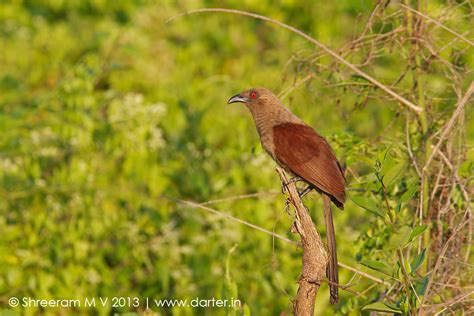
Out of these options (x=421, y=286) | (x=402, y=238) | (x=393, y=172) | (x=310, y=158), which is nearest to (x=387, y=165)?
(x=393, y=172)

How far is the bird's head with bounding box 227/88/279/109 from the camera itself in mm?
4402

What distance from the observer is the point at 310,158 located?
12.6ft

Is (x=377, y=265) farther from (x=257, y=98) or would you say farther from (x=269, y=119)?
(x=257, y=98)

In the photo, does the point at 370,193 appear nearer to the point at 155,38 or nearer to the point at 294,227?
the point at 294,227

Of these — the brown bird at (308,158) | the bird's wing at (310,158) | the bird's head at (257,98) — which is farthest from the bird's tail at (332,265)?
the bird's head at (257,98)

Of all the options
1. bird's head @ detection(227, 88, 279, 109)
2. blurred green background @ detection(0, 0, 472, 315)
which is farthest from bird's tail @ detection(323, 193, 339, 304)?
blurred green background @ detection(0, 0, 472, 315)

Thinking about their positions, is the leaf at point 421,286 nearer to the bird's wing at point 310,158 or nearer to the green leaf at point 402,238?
the green leaf at point 402,238

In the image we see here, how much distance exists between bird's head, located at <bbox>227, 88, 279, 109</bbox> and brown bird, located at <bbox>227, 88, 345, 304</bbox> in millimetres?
127

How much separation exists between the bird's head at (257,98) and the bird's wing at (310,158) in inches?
14.7

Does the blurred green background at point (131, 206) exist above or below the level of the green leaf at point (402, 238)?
below

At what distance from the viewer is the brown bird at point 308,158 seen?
3.73 m

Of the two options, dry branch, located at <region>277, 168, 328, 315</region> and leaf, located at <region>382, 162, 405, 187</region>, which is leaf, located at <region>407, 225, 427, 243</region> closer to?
leaf, located at <region>382, 162, 405, 187</region>

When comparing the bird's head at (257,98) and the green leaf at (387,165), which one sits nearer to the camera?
the green leaf at (387,165)

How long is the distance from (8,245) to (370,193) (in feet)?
9.32
